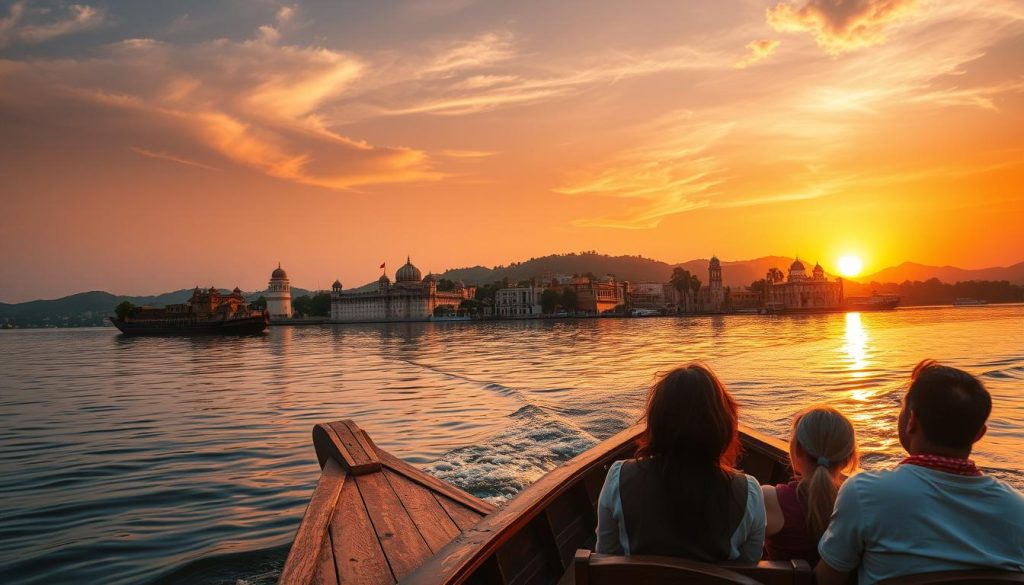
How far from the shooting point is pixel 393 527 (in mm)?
5996

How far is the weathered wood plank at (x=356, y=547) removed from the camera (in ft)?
16.2

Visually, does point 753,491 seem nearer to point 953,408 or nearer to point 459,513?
point 953,408

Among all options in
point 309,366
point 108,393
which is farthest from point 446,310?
point 108,393

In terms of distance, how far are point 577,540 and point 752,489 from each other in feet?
7.75

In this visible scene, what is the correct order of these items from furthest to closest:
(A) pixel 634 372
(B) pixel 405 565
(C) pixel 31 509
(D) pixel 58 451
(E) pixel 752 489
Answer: (A) pixel 634 372
(D) pixel 58 451
(C) pixel 31 509
(B) pixel 405 565
(E) pixel 752 489

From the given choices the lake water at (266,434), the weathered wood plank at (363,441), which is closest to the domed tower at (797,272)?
the lake water at (266,434)

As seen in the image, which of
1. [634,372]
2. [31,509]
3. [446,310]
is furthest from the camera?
[446,310]

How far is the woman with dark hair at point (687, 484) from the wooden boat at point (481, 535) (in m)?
0.24

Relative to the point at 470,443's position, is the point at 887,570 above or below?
above

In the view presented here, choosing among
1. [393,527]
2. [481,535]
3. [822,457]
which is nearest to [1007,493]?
[822,457]

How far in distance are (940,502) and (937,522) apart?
74 millimetres

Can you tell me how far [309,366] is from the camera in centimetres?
3753

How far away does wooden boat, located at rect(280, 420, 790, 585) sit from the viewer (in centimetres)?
397

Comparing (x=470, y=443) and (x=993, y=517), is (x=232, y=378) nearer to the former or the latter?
(x=470, y=443)
